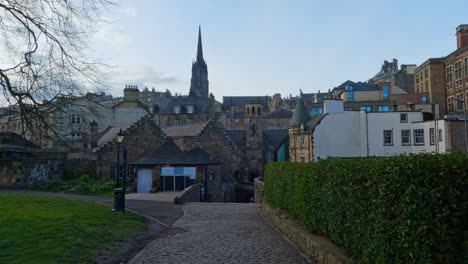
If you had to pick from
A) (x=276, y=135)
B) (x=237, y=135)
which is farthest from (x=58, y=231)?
(x=276, y=135)

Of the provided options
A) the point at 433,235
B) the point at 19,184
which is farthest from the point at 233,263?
the point at 19,184

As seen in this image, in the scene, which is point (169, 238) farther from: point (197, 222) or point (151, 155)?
point (151, 155)

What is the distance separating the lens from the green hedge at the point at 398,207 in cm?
474

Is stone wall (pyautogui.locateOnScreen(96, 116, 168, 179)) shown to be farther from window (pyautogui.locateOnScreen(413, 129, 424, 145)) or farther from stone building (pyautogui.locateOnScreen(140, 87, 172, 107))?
stone building (pyautogui.locateOnScreen(140, 87, 172, 107))

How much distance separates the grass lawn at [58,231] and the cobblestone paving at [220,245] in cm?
140

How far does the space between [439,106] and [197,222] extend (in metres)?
58.8

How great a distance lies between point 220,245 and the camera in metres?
11.1

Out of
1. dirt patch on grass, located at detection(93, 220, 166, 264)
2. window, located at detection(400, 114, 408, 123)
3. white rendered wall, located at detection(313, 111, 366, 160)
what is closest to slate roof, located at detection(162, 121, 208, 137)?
white rendered wall, located at detection(313, 111, 366, 160)

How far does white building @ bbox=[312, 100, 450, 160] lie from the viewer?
3866 cm

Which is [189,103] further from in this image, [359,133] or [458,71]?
[458,71]

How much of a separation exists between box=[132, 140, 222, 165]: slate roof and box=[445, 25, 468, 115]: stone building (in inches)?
1539

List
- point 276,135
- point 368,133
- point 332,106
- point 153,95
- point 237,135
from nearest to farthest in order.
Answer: point 368,133 → point 332,106 → point 237,135 → point 276,135 → point 153,95

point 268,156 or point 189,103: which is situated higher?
point 189,103

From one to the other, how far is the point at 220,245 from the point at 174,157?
2406cm
